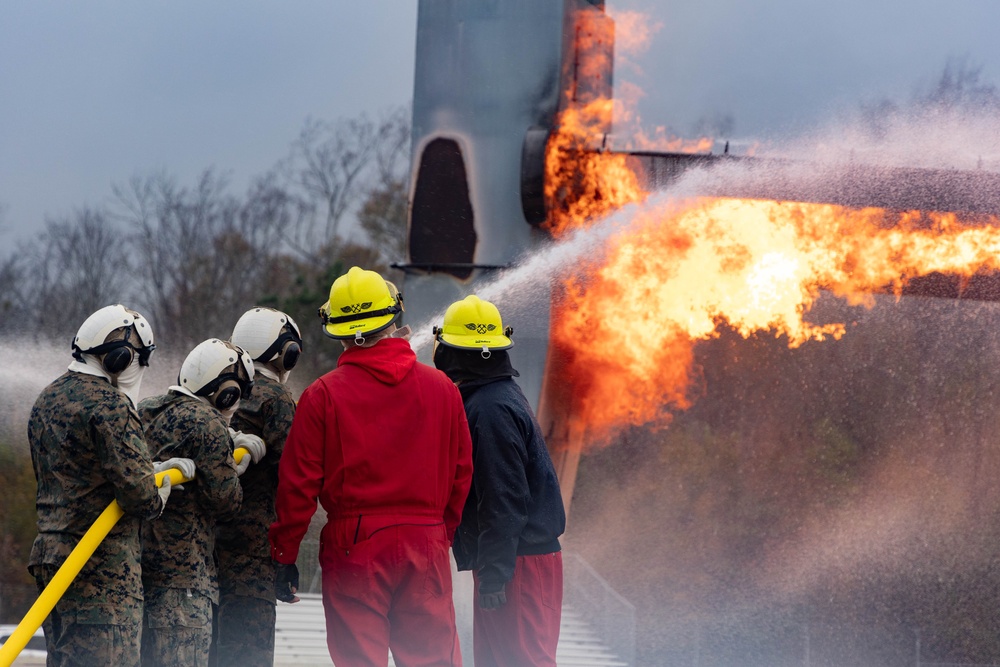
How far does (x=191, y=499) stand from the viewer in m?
4.55

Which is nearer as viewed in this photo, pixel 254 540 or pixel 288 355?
pixel 254 540

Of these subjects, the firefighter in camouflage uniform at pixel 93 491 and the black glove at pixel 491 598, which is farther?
the black glove at pixel 491 598

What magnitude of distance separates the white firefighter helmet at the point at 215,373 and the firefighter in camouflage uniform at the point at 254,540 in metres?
0.32

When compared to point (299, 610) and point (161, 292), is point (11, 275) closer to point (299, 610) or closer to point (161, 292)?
point (161, 292)

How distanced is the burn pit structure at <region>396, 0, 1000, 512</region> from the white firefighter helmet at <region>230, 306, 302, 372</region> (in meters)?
4.02

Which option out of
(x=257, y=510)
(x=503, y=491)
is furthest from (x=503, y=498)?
(x=257, y=510)

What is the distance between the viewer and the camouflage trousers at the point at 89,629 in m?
4.13

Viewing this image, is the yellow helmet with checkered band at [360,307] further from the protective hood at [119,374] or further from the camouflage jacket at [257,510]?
the protective hood at [119,374]

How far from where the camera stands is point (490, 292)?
909 centimetres

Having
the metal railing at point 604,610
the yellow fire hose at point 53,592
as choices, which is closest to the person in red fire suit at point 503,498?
the yellow fire hose at point 53,592

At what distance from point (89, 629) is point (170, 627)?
0.40m

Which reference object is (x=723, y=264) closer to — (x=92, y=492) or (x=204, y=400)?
(x=204, y=400)

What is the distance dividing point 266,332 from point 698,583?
12628 mm

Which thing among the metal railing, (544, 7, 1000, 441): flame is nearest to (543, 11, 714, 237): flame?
(544, 7, 1000, 441): flame
